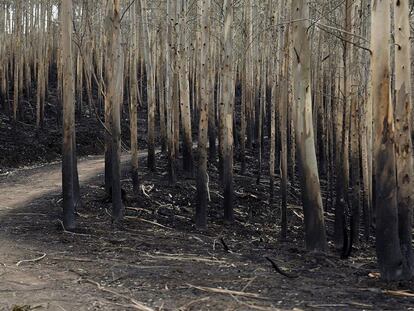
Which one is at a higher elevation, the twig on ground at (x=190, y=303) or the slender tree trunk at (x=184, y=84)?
the slender tree trunk at (x=184, y=84)

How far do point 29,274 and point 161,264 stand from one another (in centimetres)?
149

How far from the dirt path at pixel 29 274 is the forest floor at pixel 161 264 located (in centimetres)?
1

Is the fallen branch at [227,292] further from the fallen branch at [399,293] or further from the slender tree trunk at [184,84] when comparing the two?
the slender tree trunk at [184,84]

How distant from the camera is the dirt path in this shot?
16.2 feet

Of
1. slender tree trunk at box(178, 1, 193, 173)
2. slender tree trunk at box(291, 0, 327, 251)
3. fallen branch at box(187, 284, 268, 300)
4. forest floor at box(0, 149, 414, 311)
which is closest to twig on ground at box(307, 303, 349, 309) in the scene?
forest floor at box(0, 149, 414, 311)

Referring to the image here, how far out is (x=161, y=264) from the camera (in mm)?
6469

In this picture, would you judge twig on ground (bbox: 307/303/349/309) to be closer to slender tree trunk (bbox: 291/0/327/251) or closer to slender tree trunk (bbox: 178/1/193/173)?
slender tree trunk (bbox: 291/0/327/251)

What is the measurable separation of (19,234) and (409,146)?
5547 millimetres

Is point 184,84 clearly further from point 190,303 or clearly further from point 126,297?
point 190,303

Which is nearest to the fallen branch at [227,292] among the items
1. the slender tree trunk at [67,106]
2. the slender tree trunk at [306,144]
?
the slender tree trunk at [306,144]

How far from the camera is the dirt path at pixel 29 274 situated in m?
4.93

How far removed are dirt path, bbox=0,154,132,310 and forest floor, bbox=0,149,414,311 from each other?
0.03 feet

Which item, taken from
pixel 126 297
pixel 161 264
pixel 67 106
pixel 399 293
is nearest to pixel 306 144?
pixel 161 264

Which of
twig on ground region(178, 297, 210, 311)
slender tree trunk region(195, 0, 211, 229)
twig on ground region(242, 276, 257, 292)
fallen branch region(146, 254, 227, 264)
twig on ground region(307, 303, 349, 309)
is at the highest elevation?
slender tree trunk region(195, 0, 211, 229)
